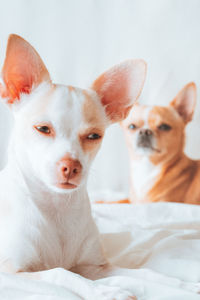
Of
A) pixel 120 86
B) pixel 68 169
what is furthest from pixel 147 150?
pixel 68 169

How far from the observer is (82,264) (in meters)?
1.13

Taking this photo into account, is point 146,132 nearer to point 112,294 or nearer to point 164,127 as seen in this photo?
point 164,127

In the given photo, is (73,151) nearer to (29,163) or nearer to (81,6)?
(29,163)

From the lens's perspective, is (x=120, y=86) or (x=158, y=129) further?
(x=158, y=129)

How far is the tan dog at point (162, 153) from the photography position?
7.48 ft

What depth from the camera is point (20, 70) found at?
1.08 metres

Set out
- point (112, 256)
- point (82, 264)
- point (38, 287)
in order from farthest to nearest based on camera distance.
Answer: point (112, 256), point (82, 264), point (38, 287)

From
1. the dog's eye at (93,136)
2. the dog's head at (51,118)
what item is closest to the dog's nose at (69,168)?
the dog's head at (51,118)

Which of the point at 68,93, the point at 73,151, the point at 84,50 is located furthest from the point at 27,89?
the point at 84,50

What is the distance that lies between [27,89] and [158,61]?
6.86 feet

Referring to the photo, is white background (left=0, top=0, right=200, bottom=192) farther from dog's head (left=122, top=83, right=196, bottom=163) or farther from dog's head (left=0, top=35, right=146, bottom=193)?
dog's head (left=0, top=35, right=146, bottom=193)

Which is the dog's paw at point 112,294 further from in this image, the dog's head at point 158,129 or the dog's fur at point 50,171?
the dog's head at point 158,129

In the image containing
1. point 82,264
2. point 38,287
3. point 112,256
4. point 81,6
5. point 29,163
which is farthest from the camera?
point 81,6

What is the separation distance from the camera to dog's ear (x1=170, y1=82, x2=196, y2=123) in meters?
2.37
